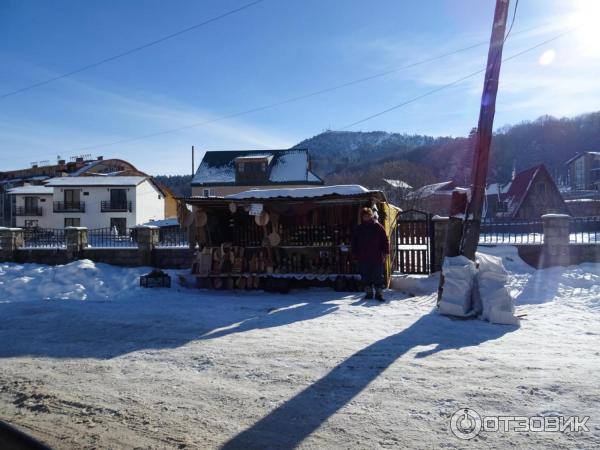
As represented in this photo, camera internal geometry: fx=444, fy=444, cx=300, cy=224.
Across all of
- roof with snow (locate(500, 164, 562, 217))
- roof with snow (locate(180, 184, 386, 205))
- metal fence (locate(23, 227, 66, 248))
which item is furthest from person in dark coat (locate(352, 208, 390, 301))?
roof with snow (locate(500, 164, 562, 217))

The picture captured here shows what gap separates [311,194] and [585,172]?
67.2 meters

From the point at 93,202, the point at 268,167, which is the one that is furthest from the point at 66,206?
the point at 268,167

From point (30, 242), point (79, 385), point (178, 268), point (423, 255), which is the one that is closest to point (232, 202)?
point (178, 268)

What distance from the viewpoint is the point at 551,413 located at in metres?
3.64

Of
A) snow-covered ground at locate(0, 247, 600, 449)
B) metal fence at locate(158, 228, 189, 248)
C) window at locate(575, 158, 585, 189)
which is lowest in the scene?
snow-covered ground at locate(0, 247, 600, 449)

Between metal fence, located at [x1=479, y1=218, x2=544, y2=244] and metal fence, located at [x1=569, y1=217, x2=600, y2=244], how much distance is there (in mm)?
859

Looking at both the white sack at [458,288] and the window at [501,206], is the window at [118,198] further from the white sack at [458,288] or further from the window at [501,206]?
the white sack at [458,288]

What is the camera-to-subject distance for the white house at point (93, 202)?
1811 inches

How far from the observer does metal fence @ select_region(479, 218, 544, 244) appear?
13.2 metres

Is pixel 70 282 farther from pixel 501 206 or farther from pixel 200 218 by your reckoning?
pixel 501 206

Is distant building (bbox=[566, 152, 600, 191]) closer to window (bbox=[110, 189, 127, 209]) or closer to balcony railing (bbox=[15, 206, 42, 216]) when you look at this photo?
window (bbox=[110, 189, 127, 209])

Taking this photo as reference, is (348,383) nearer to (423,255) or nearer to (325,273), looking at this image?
(325,273)

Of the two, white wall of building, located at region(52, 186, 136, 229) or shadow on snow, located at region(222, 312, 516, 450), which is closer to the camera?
shadow on snow, located at region(222, 312, 516, 450)

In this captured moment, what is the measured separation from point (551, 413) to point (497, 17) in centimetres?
728
